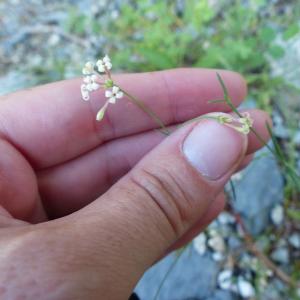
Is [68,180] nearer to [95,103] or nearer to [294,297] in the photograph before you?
[95,103]

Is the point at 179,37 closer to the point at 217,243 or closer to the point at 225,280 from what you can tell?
the point at 217,243

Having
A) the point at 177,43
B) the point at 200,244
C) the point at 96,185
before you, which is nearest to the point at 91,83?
the point at 96,185

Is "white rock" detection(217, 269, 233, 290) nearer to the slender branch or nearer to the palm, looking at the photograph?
the slender branch

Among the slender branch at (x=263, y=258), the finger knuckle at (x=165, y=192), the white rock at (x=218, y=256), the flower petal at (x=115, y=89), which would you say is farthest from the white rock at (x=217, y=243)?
the flower petal at (x=115, y=89)

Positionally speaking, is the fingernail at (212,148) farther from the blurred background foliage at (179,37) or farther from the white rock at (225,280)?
the blurred background foliage at (179,37)

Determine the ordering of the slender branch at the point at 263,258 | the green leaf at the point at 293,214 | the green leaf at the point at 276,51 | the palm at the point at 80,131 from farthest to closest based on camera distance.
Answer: the green leaf at the point at 276,51
the green leaf at the point at 293,214
the slender branch at the point at 263,258
the palm at the point at 80,131

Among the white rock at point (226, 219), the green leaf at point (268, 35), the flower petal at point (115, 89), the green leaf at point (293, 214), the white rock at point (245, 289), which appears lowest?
the white rock at point (245, 289)
